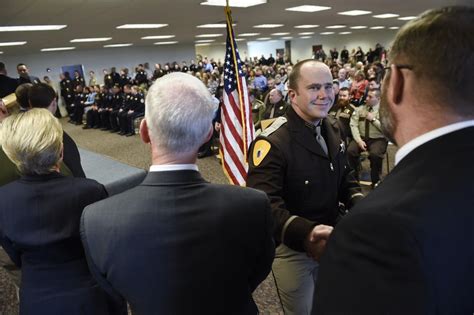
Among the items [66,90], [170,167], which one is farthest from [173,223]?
[66,90]

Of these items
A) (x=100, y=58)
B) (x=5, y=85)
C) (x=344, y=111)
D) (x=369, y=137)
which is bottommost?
(x=369, y=137)

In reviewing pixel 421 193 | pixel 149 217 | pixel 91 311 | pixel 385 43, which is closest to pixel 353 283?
pixel 421 193

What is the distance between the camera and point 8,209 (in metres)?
1.34

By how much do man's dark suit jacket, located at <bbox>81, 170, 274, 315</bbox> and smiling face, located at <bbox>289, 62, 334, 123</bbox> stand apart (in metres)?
0.78

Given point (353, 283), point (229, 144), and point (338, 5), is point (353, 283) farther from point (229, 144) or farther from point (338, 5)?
point (338, 5)

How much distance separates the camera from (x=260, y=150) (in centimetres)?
163

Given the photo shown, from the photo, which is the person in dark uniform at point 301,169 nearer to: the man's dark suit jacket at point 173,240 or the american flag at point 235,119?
the man's dark suit jacket at point 173,240

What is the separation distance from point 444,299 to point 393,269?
11 cm

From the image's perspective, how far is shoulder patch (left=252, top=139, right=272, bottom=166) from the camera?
5.25ft

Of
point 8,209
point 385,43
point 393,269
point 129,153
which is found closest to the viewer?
point 393,269

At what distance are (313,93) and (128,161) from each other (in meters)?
5.62

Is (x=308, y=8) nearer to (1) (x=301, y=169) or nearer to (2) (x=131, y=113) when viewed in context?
(2) (x=131, y=113)

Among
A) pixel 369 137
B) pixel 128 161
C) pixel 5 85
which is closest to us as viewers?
pixel 5 85

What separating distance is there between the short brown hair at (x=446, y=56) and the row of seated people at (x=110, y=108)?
9.09m
